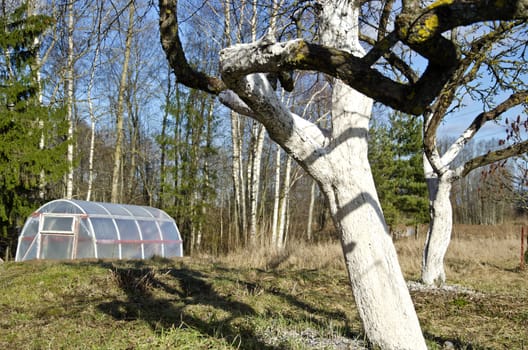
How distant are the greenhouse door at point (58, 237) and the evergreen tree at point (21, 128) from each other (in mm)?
1844

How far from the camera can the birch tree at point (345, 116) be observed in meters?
2.28

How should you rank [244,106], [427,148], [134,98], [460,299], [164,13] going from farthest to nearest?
[134,98] < [427,148] < [460,299] < [244,106] < [164,13]

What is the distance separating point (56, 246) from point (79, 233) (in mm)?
707

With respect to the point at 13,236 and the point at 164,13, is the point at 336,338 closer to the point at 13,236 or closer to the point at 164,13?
the point at 164,13

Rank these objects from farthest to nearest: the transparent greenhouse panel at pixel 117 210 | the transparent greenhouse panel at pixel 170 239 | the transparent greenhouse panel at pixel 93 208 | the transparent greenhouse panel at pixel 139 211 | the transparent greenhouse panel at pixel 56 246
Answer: the transparent greenhouse panel at pixel 170 239, the transparent greenhouse panel at pixel 139 211, the transparent greenhouse panel at pixel 117 210, the transparent greenhouse panel at pixel 93 208, the transparent greenhouse panel at pixel 56 246

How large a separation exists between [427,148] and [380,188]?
18.5m

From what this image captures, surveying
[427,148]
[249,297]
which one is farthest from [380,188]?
[249,297]

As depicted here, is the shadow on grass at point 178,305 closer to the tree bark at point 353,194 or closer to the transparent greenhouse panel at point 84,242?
the tree bark at point 353,194

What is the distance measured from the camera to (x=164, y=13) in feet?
11.0

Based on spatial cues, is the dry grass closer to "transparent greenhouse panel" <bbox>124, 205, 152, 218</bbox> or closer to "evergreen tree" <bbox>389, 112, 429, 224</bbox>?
"transparent greenhouse panel" <bbox>124, 205, 152, 218</bbox>

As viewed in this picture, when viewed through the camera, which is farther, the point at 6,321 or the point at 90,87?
the point at 90,87

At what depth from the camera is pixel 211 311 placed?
455 centimetres

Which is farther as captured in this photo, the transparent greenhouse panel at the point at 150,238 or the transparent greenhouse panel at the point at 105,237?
the transparent greenhouse panel at the point at 150,238

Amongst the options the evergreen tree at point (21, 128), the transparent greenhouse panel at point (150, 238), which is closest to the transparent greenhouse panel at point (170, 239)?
the transparent greenhouse panel at point (150, 238)
